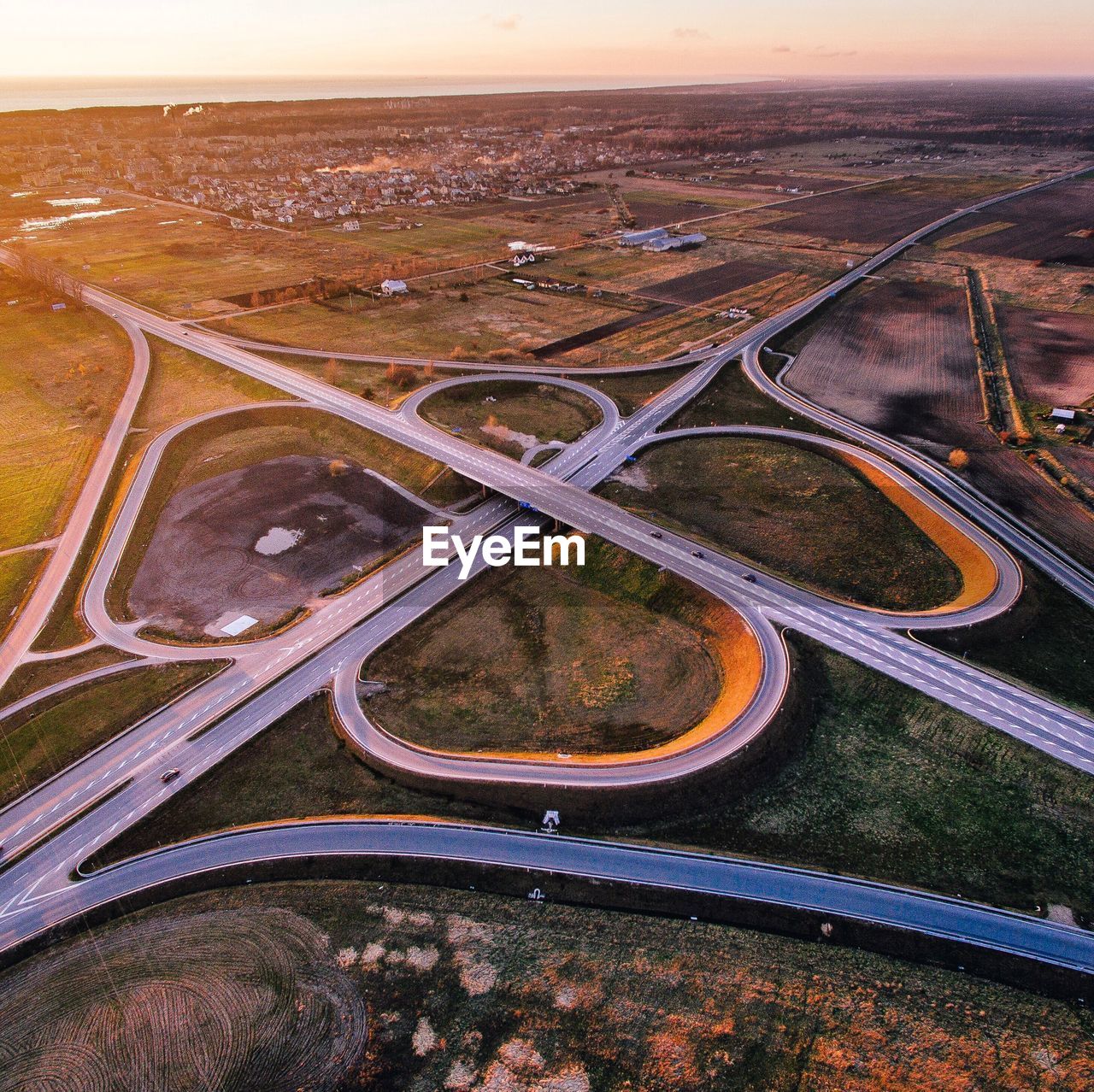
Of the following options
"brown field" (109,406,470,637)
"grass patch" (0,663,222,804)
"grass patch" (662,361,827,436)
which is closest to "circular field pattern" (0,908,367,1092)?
"grass patch" (0,663,222,804)

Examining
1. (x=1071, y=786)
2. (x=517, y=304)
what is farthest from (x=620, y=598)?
(x=517, y=304)

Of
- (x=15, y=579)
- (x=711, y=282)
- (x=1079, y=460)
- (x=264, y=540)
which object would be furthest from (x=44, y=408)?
(x=1079, y=460)

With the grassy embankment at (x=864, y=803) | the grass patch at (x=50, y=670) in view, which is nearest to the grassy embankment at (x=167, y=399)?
the grass patch at (x=50, y=670)

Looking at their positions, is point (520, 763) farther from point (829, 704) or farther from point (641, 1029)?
point (829, 704)

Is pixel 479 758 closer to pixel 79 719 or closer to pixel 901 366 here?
pixel 79 719

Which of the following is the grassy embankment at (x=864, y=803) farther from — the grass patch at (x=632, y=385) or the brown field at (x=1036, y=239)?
the brown field at (x=1036, y=239)

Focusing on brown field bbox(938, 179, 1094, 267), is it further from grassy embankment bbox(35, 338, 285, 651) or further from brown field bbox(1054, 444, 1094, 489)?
grassy embankment bbox(35, 338, 285, 651)
